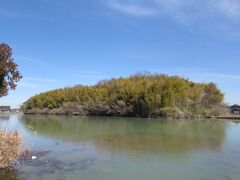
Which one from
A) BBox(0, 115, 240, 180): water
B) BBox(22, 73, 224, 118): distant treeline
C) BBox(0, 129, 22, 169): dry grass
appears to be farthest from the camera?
BBox(22, 73, 224, 118): distant treeline

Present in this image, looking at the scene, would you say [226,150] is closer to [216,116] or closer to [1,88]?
[1,88]

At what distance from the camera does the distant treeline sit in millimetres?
73000

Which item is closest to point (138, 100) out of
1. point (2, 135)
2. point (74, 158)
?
point (74, 158)

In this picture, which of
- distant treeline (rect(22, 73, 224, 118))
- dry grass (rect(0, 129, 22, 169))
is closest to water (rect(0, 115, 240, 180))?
dry grass (rect(0, 129, 22, 169))

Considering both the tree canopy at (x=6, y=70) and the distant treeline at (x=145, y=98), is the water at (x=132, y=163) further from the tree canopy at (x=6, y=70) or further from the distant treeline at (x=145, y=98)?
the distant treeline at (x=145, y=98)

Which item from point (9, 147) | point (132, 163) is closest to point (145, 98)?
point (132, 163)

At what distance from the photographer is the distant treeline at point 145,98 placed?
7300cm

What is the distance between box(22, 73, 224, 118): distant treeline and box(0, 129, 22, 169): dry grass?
5693 cm

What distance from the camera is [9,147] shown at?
14516 mm

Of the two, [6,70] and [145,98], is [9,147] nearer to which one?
[6,70]

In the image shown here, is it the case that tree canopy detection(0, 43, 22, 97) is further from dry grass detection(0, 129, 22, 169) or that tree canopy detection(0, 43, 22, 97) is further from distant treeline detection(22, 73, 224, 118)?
distant treeline detection(22, 73, 224, 118)

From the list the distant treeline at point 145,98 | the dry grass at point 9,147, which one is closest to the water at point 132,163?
the dry grass at point 9,147

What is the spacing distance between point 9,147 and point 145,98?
6097 centimetres

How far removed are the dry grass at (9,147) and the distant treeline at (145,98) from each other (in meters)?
56.9
